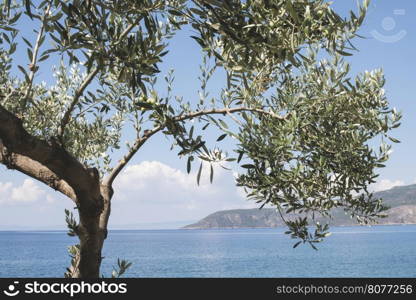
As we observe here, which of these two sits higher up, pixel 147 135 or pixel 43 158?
pixel 147 135

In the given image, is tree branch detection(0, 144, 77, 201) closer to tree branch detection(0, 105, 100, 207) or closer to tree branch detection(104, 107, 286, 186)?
tree branch detection(0, 105, 100, 207)

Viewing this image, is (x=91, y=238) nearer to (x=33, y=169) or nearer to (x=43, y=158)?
(x=33, y=169)

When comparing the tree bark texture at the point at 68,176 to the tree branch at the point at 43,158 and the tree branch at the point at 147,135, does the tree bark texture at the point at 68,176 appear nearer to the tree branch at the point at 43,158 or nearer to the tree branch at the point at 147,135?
the tree branch at the point at 43,158

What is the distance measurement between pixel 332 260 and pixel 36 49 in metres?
→ 137

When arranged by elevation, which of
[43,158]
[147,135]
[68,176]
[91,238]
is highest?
[147,135]

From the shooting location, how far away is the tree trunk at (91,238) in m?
7.66

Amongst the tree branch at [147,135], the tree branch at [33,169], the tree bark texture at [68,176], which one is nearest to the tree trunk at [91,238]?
the tree bark texture at [68,176]

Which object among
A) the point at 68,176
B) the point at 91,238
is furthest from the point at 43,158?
the point at 91,238

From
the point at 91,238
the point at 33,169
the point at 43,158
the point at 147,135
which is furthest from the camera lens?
the point at 147,135

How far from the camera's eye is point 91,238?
7.87 m

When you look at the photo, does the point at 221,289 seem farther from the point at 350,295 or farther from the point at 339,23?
the point at 339,23

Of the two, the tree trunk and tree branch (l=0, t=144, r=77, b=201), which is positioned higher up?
tree branch (l=0, t=144, r=77, b=201)

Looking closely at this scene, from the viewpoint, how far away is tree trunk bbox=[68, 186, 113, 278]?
7.66 metres

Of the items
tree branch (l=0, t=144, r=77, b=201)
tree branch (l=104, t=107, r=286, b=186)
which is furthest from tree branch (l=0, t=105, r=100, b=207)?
tree branch (l=104, t=107, r=286, b=186)
